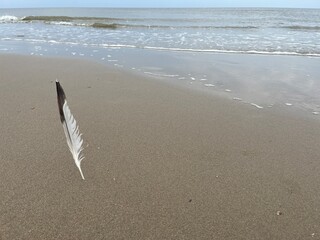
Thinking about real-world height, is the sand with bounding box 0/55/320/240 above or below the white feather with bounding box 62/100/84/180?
below

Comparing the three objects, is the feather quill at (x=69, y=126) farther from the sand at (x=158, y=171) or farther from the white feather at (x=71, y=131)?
the sand at (x=158, y=171)

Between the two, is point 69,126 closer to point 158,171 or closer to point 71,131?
point 71,131

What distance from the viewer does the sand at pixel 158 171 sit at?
2441 millimetres

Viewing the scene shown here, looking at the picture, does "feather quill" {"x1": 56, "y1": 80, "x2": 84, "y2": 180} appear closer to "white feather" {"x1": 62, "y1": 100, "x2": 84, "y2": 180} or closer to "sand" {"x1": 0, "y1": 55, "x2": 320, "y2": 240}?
"white feather" {"x1": 62, "y1": 100, "x2": 84, "y2": 180}

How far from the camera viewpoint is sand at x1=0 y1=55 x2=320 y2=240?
96.1 inches

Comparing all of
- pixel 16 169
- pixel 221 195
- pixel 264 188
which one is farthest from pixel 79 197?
pixel 264 188

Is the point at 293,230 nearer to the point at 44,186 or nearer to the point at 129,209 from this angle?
the point at 129,209

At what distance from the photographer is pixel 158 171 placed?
126 inches

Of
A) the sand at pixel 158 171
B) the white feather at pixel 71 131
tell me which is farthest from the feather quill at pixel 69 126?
the sand at pixel 158 171

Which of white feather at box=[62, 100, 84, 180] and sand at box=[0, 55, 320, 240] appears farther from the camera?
white feather at box=[62, 100, 84, 180]

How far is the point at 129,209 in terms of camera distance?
8.54ft

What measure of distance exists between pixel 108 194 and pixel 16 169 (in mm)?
1017

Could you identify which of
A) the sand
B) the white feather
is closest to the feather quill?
the white feather

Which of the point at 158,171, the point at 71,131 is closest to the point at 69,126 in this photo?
the point at 71,131
